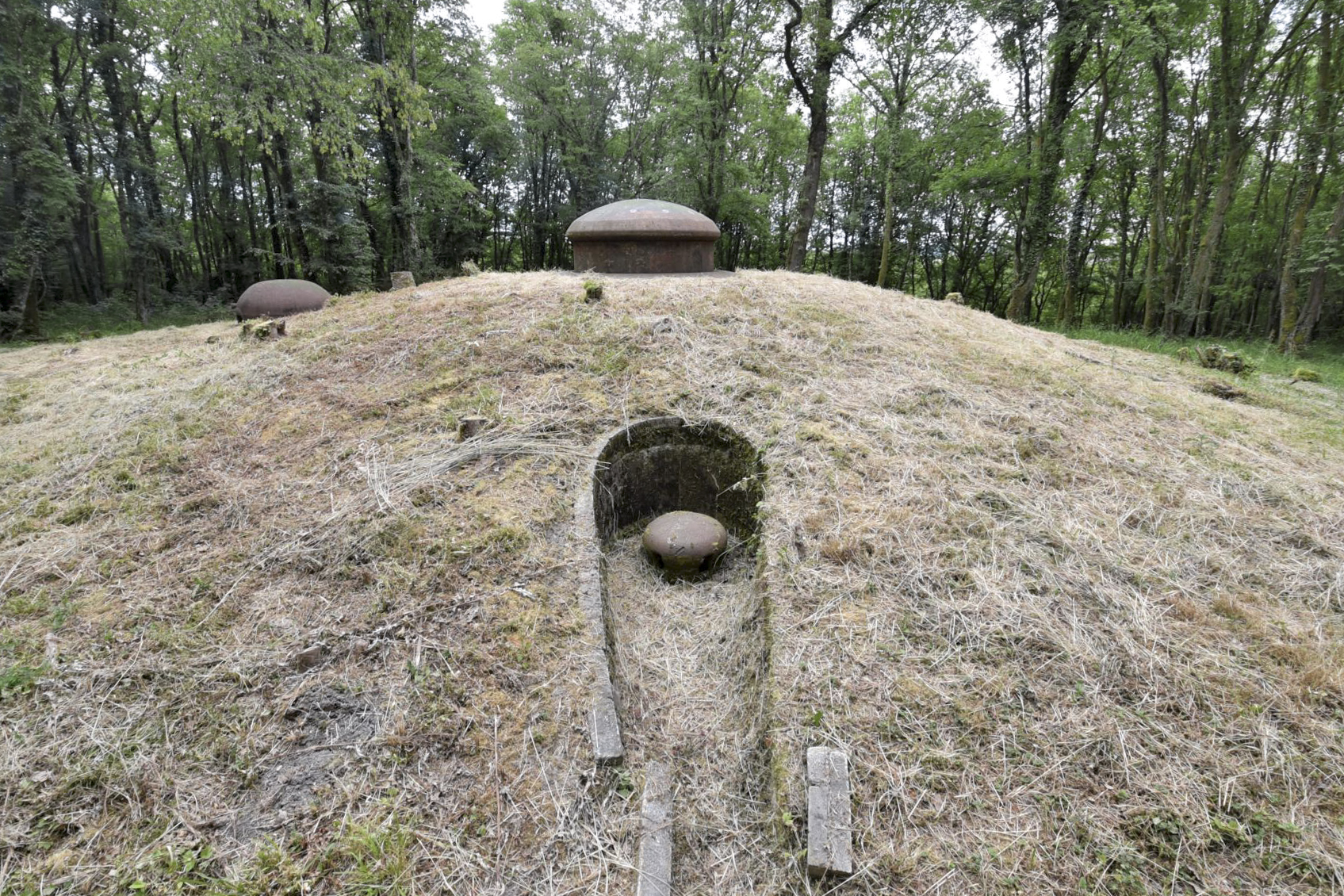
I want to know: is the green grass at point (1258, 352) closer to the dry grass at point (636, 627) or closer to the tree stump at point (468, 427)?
the dry grass at point (636, 627)

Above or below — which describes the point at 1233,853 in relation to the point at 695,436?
below

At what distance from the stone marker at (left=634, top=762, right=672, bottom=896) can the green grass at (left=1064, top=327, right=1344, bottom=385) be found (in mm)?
10454

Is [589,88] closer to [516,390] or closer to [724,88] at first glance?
[724,88]

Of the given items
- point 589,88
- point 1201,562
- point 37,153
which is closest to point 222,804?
point 1201,562

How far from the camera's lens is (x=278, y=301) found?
8.51 m

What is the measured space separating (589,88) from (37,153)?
15.1 metres

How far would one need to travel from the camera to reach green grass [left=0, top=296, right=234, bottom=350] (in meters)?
10.7

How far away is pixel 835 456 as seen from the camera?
13.1ft

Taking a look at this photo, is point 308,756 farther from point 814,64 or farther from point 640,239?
point 814,64

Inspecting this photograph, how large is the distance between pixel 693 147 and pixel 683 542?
15747 mm

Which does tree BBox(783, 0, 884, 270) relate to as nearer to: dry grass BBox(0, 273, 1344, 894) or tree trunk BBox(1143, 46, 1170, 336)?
tree trunk BBox(1143, 46, 1170, 336)

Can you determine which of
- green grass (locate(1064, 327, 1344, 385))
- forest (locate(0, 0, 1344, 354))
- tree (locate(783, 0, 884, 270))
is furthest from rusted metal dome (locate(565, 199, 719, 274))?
green grass (locate(1064, 327, 1344, 385))

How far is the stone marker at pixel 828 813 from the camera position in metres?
2.08

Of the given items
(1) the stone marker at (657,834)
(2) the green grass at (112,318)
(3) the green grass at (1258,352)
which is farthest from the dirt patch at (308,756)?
(2) the green grass at (112,318)
